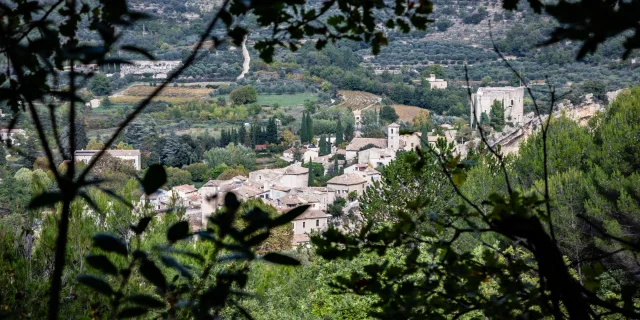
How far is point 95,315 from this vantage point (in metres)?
2.13

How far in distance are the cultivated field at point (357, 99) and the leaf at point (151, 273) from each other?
54512 millimetres

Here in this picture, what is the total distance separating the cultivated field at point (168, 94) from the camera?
5531cm

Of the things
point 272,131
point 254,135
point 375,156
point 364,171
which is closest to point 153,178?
point 364,171

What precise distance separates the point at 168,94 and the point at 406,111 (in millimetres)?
18060

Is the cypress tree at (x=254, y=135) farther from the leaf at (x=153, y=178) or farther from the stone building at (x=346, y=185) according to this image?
the leaf at (x=153, y=178)

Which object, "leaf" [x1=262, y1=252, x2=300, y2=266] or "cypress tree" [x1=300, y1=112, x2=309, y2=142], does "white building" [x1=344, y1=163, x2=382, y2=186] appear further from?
"leaf" [x1=262, y1=252, x2=300, y2=266]

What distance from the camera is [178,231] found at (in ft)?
2.71

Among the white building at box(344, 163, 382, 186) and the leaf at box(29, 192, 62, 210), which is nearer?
the leaf at box(29, 192, 62, 210)

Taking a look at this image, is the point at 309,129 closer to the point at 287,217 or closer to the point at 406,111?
the point at 406,111

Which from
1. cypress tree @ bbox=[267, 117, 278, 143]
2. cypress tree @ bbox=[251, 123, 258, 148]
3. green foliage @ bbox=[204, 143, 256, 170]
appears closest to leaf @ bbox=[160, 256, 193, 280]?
green foliage @ bbox=[204, 143, 256, 170]

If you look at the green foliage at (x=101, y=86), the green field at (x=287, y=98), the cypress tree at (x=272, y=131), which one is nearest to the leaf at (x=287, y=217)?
the cypress tree at (x=272, y=131)

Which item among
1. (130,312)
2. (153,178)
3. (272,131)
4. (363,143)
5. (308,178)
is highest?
(153,178)

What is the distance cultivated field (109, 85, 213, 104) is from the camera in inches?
2178

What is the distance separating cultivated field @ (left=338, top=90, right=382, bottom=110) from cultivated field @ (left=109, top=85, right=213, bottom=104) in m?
10.4
